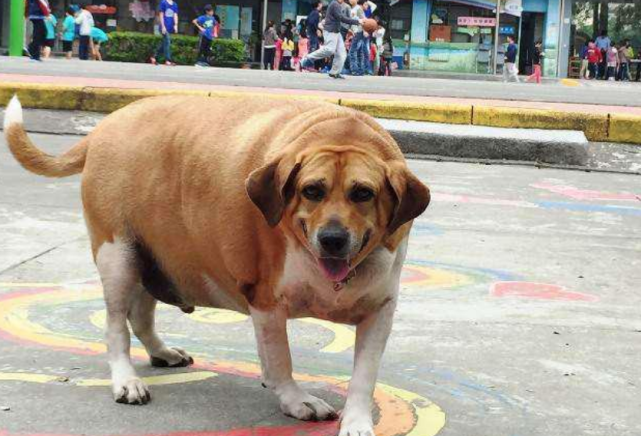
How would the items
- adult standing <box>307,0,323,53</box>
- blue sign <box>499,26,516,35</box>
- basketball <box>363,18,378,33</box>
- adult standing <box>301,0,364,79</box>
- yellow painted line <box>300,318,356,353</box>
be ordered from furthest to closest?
blue sign <box>499,26,516,35</box> → adult standing <box>307,0,323,53</box> → basketball <box>363,18,378,33</box> → adult standing <box>301,0,364,79</box> → yellow painted line <box>300,318,356,353</box>

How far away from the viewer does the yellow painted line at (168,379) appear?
4047mm

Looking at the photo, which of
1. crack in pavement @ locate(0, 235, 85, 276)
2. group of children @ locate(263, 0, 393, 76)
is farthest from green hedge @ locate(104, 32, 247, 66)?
crack in pavement @ locate(0, 235, 85, 276)

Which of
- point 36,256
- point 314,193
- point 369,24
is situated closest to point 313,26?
point 369,24

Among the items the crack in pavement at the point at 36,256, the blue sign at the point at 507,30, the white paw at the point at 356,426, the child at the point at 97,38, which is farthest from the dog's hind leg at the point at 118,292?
the blue sign at the point at 507,30

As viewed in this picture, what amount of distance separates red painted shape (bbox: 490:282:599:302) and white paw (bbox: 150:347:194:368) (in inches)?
83.3

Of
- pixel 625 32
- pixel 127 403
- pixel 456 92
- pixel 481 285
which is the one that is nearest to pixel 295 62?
pixel 456 92

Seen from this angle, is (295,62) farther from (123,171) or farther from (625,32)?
(123,171)

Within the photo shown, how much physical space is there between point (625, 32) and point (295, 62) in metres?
26.2

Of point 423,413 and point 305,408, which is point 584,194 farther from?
point 305,408

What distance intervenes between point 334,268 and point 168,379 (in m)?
1.15

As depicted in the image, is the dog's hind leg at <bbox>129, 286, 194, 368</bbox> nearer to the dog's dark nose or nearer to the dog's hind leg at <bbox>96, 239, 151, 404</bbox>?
the dog's hind leg at <bbox>96, 239, 151, 404</bbox>

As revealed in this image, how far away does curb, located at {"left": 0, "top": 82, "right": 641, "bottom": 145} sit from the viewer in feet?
41.4

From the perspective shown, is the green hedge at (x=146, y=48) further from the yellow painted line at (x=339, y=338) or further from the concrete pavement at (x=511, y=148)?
the yellow painted line at (x=339, y=338)

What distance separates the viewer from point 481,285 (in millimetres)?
6055
